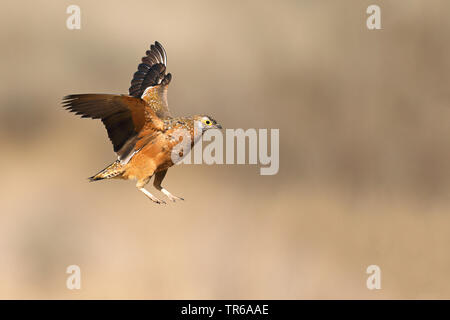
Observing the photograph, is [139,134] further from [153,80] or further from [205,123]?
[153,80]

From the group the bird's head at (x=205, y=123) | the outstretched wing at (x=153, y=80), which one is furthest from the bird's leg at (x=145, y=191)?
the outstretched wing at (x=153, y=80)

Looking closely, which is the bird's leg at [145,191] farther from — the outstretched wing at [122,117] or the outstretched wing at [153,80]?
the outstretched wing at [153,80]

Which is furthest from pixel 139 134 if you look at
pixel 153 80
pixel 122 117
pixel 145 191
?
pixel 153 80

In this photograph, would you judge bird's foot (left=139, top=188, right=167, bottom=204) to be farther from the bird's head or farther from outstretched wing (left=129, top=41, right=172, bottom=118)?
outstretched wing (left=129, top=41, right=172, bottom=118)

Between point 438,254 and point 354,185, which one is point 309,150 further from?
point 438,254

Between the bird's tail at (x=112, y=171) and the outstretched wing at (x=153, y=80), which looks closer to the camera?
the bird's tail at (x=112, y=171)

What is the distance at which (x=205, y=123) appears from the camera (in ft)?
5.73

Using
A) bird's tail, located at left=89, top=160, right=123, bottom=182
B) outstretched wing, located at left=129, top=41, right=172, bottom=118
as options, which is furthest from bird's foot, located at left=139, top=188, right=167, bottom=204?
outstretched wing, located at left=129, top=41, right=172, bottom=118

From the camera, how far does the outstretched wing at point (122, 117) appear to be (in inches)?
69.2

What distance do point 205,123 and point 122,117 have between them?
0.26 meters

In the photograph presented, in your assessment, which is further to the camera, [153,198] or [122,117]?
[122,117]

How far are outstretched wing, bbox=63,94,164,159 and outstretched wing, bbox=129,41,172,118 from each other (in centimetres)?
26

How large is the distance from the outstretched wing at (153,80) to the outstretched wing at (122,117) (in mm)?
261

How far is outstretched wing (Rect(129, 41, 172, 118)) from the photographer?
222cm
